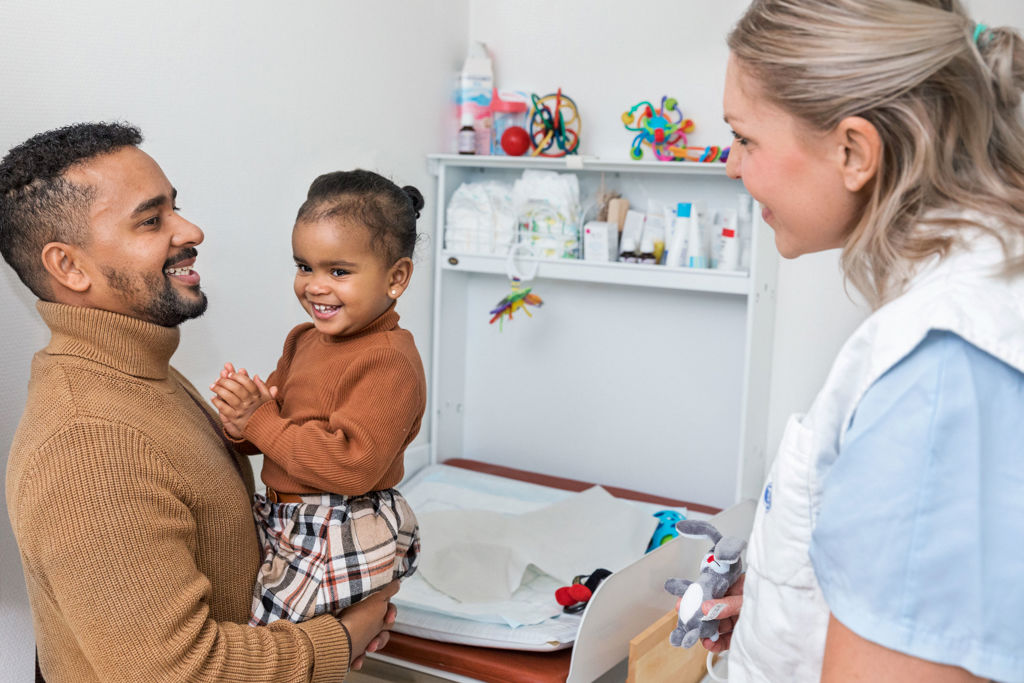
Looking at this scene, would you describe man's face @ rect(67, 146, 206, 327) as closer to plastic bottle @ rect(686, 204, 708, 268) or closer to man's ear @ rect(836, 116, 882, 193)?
man's ear @ rect(836, 116, 882, 193)

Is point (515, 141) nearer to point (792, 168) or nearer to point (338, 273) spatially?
point (338, 273)

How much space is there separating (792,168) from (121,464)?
36.7 inches

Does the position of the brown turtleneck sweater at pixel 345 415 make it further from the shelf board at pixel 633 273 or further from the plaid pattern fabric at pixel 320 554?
the shelf board at pixel 633 273

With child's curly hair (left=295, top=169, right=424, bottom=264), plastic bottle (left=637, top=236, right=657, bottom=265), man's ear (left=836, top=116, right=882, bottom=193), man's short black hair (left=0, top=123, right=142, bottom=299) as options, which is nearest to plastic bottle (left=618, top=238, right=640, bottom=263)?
plastic bottle (left=637, top=236, right=657, bottom=265)

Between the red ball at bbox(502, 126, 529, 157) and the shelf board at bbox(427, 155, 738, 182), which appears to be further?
the red ball at bbox(502, 126, 529, 157)

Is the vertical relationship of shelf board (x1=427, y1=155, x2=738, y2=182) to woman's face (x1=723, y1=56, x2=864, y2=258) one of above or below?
above

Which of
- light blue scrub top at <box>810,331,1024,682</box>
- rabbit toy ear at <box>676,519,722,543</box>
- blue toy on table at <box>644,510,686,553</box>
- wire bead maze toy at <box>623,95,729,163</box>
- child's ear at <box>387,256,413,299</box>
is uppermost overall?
wire bead maze toy at <box>623,95,729,163</box>

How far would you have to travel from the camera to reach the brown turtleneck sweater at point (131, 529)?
45.0 inches

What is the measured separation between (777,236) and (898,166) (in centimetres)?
18

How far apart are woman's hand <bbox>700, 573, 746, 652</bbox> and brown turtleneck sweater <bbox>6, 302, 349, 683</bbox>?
1.91ft

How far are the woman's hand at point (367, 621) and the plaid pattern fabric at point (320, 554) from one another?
0.14ft

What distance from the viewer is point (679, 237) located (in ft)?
8.18

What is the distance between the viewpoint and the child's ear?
152cm

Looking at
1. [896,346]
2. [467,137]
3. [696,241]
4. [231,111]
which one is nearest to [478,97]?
[467,137]
